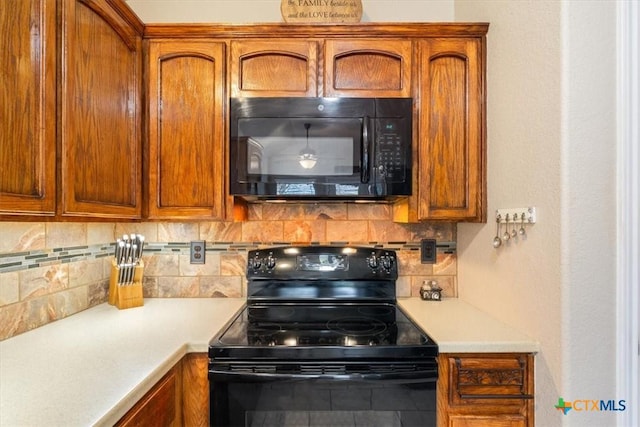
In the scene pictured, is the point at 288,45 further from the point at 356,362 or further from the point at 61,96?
the point at 356,362

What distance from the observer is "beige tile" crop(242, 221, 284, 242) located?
73.7 inches

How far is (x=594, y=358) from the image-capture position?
42.5 inches

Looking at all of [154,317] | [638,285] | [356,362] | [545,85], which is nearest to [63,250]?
[154,317]

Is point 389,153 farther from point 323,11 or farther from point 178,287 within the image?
point 178,287

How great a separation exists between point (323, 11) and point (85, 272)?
1.70m

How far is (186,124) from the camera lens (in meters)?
1.57

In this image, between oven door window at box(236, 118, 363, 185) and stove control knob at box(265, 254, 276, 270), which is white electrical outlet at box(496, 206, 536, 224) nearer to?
oven door window at box(236, 118, 363, 185)

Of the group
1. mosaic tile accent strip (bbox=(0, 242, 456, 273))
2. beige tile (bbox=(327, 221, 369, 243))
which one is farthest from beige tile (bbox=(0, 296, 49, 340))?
beige tile (bbox=(327, 221, 369, 243))

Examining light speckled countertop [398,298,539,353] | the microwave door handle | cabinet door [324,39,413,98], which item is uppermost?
cabinet door [324,39,413,98]

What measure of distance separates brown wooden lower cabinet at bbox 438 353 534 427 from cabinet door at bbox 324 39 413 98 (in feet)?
3.75

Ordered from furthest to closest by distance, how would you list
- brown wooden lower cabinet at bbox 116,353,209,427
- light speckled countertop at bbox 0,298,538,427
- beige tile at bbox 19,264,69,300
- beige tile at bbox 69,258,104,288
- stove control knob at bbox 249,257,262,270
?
stove control knob at bbox 249,257,262,270
beige tile at bbox 69,258,104,288
beige tile at bbox 19,264,69,300
brown wooden lower cabinet at bbox 116,353,209,427
light speckled countertop at bbox 0,298,538,427

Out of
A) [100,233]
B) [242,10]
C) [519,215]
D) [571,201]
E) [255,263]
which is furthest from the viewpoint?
[242,10]

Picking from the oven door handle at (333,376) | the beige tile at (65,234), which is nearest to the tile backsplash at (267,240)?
the beige tile at (65,234)

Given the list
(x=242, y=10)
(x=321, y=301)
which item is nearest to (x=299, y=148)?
(x=321, y=301)
